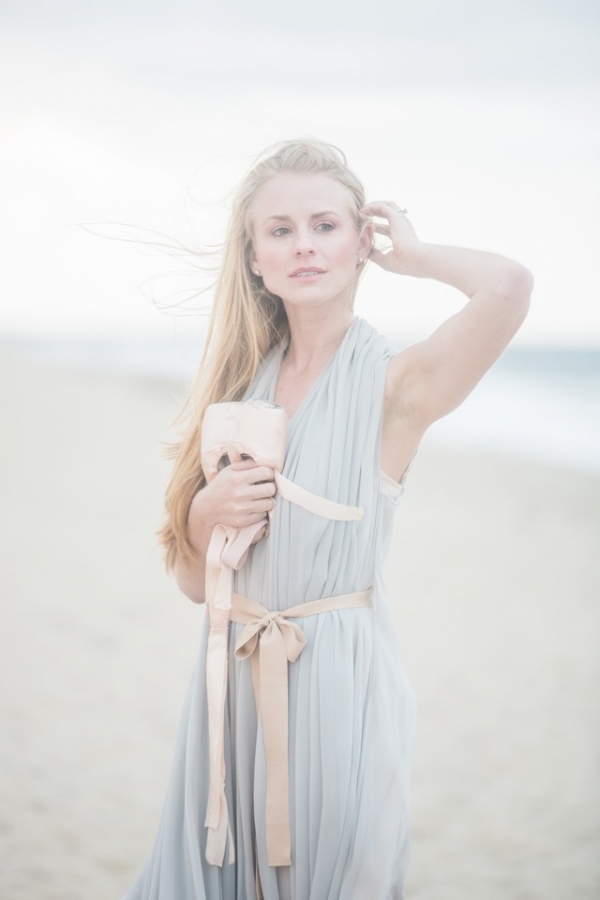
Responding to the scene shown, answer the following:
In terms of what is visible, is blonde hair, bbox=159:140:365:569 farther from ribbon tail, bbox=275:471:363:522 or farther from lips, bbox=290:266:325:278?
ribbon tail, bbox=275:471:363:522

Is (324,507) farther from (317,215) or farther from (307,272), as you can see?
(317,215)

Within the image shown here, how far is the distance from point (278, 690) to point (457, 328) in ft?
3.11

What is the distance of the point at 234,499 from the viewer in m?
2.29

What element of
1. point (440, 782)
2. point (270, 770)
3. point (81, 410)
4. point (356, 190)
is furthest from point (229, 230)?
point (81, 410)

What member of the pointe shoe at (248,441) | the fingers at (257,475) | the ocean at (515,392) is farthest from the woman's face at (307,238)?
the ocean at (515,392)

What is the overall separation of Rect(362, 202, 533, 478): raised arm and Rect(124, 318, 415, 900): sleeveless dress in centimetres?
7

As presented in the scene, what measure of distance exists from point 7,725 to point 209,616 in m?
2.69

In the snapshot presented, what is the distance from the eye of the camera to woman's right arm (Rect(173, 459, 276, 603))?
7.48 ft

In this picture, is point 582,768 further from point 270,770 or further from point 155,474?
point 155,474

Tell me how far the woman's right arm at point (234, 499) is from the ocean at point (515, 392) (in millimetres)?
5464

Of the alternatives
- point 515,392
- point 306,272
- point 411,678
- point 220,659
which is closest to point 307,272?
point 306,272

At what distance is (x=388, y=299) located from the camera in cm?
3681

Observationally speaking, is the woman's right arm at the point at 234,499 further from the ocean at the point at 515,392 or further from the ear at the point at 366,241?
the ocean at the point at 515,392

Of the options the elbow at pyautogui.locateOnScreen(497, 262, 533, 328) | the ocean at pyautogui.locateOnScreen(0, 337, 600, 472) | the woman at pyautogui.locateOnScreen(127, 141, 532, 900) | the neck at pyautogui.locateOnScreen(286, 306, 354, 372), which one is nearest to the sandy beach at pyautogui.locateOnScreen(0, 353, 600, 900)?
the neck at pyautogui.locateOnScreen(286, 306, 354, 372)
